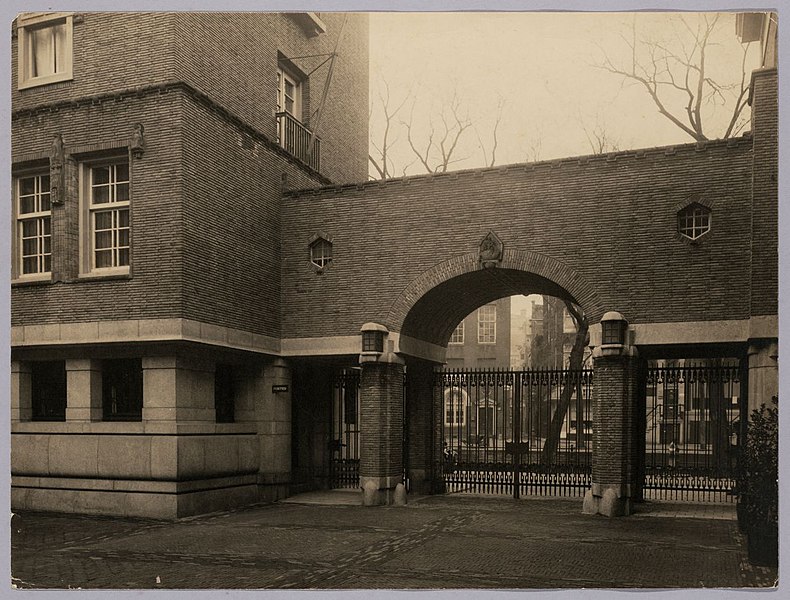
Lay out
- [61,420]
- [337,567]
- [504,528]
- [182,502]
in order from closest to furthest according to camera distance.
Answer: [337,567]
[504,528]
[182,502]
[61,420]

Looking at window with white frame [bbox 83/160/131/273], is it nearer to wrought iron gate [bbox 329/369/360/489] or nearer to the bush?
wrought iron gate [bbox 329/369/360/489]

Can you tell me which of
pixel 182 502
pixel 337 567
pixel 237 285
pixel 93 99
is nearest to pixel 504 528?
pixel 337 567

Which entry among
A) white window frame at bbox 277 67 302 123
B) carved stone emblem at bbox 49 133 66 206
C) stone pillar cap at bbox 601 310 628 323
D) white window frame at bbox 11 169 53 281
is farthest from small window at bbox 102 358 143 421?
stone pillar cap at bbox 601 310 628 323

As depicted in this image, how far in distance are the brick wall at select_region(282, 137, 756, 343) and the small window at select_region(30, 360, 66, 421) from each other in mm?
4697

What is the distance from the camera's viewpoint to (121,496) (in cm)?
1582

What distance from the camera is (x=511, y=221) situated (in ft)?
57.6

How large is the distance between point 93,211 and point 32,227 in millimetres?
1294

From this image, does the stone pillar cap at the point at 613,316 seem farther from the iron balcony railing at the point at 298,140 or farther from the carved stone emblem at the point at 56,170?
the carved stone emblem at the point at 56,170

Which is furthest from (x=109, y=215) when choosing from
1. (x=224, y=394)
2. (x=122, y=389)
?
(x=224, y=394)

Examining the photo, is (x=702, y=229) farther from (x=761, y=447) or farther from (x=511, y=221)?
(x=761, y=447)

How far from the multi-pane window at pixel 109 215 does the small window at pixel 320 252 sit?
13.9 ft

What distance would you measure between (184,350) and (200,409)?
1236 mm

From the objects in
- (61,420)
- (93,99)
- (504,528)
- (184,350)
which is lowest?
(504,528)

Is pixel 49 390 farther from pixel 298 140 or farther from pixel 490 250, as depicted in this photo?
pixel 490 250
